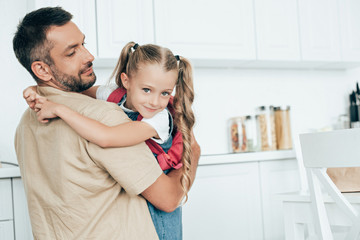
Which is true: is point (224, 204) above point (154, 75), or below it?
below

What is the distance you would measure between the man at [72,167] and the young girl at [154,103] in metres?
0.04

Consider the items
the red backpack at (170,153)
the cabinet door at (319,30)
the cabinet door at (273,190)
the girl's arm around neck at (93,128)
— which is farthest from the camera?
the cabinet door at (319,30)

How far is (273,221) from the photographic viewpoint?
2.17 meters

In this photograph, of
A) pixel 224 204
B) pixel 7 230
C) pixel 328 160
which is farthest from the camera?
pixel 224 204

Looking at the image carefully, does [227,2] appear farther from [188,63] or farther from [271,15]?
[188,63]

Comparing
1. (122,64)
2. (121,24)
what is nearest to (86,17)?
(121,24)

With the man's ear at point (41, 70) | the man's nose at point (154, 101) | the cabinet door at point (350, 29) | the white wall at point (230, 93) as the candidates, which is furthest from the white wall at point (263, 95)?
the man's ear at point (41, 70)

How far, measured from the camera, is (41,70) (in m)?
1.01

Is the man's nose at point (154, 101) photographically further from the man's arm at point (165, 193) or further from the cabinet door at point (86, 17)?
the cabinet door at point (86, 17)

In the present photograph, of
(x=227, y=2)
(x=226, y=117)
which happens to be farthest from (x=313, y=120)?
(x=227, y=2)

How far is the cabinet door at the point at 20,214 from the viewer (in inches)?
65.4

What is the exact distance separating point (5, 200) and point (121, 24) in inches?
42.4

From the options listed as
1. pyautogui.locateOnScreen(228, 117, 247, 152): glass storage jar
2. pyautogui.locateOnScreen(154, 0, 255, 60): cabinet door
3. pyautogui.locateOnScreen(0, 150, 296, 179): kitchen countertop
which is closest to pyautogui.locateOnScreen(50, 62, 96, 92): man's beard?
pyautogui.locateOnScreen(0, 150, 296, 179): kitchen countertop

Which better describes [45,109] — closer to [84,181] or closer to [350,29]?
[84,181]
